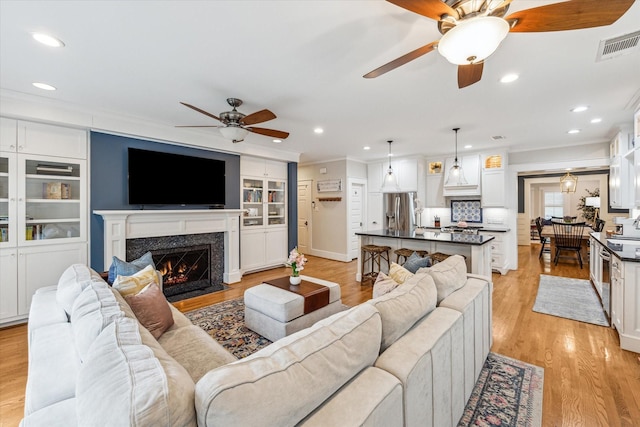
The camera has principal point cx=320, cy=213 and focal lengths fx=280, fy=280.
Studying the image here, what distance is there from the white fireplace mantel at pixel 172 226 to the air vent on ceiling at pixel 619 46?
4.84 metres

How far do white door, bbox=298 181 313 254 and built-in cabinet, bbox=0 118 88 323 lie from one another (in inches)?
193

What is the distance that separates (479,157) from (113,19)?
20.2 ft

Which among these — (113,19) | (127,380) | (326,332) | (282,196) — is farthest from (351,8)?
(282,196)

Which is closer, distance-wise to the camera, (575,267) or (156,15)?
(156,15)

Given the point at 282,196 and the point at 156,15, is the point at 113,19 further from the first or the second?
the point at 282,196

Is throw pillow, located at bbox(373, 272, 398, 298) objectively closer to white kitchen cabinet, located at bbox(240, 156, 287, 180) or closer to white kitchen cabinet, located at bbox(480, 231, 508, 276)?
white kitchen cabinet, located at bbox(240, 156, 287, 180)

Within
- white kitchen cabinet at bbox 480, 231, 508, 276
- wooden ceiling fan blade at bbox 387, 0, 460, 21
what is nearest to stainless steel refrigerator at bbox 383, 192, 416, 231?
white kitchen cabinet at bbox 480, 231, 508, 276

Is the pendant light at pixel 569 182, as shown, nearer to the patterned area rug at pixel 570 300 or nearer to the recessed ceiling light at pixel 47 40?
the patterned area rug at pixel 570 300

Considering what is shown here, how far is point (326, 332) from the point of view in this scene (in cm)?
112

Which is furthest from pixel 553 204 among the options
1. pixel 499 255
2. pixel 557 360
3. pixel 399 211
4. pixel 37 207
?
pixel 37 207

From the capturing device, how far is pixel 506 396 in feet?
6.64

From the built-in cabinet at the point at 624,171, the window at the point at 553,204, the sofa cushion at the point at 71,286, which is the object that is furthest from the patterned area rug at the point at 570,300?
the window at the point at 553,204

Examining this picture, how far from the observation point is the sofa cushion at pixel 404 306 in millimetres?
1388

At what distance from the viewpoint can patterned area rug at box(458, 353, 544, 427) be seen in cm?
181
